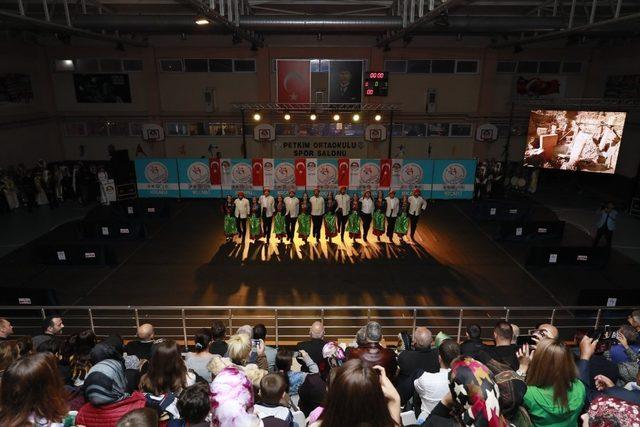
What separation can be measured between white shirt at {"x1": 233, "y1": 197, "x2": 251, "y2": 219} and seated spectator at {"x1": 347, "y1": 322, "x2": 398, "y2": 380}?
28.1 ft

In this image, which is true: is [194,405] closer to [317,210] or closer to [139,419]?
[139,419]

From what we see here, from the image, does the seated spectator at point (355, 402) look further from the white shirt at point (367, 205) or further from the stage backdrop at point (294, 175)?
the stage backdrop at point (294, 175)

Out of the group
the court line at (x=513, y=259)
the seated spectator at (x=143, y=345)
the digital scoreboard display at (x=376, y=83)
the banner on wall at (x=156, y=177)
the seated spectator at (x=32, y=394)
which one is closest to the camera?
the seated spectator at (x=32, y=394)

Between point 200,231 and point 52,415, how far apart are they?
1119 cm

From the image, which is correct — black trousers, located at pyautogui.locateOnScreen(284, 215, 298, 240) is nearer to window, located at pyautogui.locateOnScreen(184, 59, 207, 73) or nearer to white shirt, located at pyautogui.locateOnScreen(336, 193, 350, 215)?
white shirt, located at pyautogui.locateOnScreen(336, 193, 350, 215)

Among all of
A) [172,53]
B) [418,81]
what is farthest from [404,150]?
[172,53]

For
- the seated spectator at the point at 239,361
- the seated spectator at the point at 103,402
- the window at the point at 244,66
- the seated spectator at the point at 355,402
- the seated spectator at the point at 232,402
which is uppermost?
the window at the point at 244,66

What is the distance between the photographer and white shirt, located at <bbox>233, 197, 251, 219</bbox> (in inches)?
489

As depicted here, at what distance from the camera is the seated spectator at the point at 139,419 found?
2.29 meters

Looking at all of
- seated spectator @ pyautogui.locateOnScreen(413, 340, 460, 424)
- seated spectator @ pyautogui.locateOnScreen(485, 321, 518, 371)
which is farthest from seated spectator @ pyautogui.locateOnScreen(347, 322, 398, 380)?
seated spectator @ pyautogui.locateOnScreen(485, 321, 518, 371)

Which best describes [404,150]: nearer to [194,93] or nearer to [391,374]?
[194,93]

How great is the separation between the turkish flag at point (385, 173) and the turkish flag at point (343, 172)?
4.32 ft

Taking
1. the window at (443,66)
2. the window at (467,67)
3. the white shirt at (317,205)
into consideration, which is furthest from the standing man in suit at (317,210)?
the window at (467,67)

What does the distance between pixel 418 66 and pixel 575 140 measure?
7.82 metres
